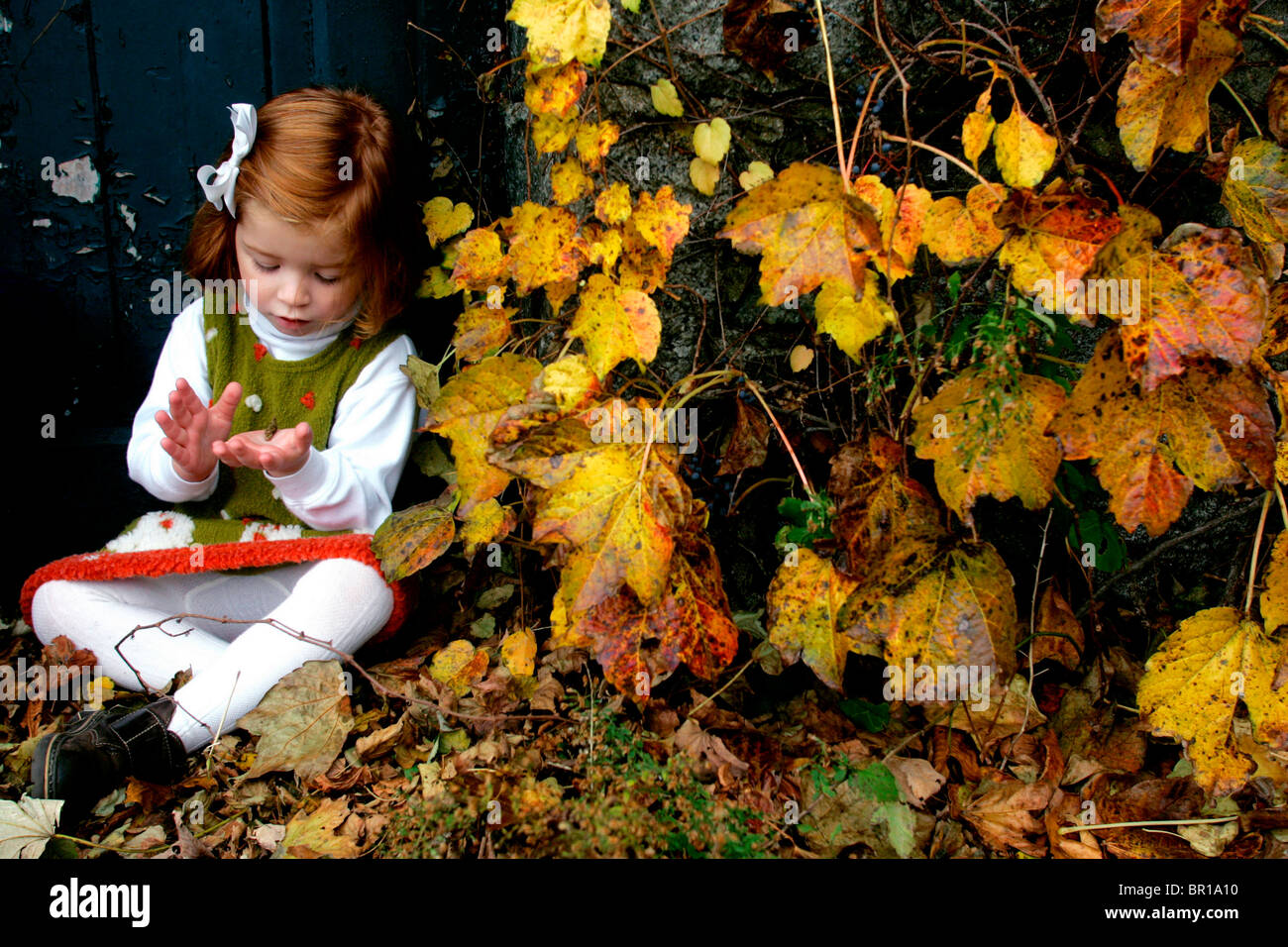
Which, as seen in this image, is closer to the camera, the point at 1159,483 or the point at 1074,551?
the point at 1159,483

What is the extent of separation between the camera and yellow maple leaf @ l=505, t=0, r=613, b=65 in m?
1.17

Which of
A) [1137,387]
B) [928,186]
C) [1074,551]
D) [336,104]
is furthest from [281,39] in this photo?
[1074,551]

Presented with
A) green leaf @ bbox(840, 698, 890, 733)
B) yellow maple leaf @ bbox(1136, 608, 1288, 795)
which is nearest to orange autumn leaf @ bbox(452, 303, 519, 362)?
green leaf @ bbox(840, 698, 890, 733)

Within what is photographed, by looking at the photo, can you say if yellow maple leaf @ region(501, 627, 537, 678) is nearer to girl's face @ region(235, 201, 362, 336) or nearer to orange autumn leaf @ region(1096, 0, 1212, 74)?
girl's face @ region(235, 201, 362, 336)

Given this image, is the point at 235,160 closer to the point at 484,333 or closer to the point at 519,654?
the point at 484,333

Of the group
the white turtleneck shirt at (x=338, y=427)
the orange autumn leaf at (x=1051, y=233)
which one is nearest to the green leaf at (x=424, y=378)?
the white turtleneck shirt at (x=338, y=427)

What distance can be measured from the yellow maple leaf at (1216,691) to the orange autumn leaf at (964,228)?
588 millimetres

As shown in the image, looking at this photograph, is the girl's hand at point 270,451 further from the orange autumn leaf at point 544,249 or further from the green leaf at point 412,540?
the orange autumn leaf at point 544,249

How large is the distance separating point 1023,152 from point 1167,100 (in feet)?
0.63

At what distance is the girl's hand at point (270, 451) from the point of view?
1.44 m

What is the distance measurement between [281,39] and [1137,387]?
1735mm
